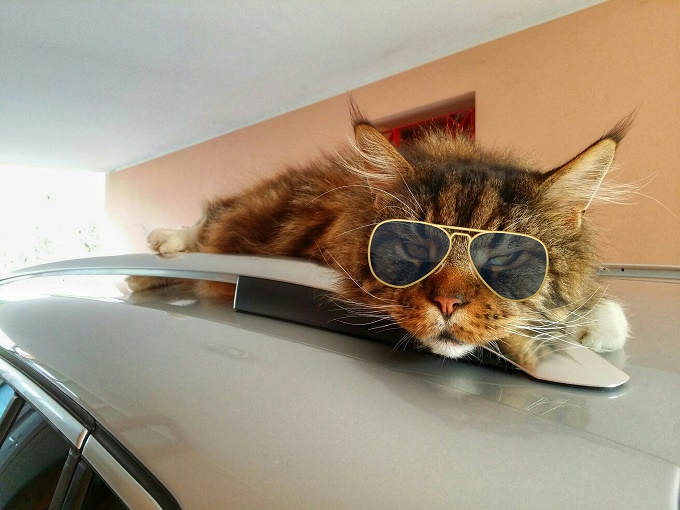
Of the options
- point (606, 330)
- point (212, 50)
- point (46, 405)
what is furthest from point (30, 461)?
point (212, 50)

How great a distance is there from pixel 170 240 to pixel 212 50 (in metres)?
2.18

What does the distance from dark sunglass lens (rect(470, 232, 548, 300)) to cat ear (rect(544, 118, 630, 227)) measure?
131mm

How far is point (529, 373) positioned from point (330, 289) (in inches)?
12.7

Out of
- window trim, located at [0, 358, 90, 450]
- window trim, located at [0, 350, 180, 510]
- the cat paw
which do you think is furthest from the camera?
the cat paw

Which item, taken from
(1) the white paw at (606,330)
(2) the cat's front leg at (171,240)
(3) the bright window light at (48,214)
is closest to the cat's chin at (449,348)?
(1) the white paw at (606,330)

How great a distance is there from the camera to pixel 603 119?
2260 mm

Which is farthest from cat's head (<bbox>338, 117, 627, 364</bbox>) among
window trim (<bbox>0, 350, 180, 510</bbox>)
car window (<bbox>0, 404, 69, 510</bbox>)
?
car window (<bbox>0, 404, 69, 510</bbox>)

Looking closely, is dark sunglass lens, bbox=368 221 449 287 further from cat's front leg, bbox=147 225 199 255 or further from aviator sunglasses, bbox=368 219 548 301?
cat's front leg, bbox=147 225 199 255

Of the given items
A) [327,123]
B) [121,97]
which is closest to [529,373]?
[327,123]

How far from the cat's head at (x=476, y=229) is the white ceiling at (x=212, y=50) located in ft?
6.89

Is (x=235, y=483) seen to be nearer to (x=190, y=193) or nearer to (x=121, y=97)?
(x=121, y=97)

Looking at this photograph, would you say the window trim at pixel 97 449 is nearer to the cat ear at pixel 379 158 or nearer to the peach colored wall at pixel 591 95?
the cat ear at pixel 379 158

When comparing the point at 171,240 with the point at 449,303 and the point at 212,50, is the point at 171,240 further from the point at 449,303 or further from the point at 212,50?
the point at 212,50

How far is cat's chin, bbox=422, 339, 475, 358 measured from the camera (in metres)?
0.60
